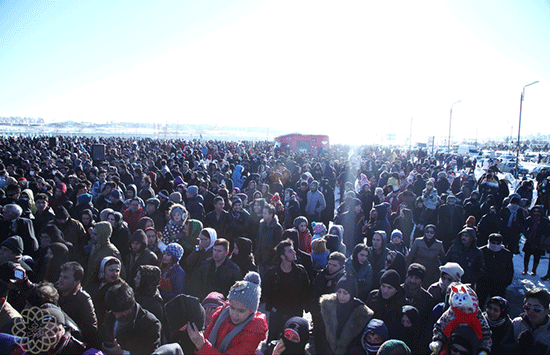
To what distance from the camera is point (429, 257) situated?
5.12 metres

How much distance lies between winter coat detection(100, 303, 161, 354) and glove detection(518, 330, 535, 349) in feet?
10.2

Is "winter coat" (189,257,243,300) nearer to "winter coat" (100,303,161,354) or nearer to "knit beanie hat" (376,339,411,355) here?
"winter coat" (100,303,161,354)

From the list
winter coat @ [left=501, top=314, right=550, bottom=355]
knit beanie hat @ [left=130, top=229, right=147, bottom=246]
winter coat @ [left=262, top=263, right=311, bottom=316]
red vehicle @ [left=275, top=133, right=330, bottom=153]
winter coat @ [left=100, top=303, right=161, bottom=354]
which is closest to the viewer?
winter coat @ [left=100, top=303, right=161, bottom=354]

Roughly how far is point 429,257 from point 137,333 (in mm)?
4125

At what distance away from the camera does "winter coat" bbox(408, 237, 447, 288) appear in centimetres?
510

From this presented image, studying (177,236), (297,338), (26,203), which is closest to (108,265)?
(177,236)

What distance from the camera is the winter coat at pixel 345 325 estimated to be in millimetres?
3066

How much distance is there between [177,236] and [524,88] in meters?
24.9

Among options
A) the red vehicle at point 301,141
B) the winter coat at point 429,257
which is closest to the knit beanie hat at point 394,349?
the winter coat at point 429,257

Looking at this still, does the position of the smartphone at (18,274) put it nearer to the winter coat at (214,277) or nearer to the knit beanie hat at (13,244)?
the knit beanie hat at (13,244)

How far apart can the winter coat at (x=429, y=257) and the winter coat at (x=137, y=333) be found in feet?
12.7

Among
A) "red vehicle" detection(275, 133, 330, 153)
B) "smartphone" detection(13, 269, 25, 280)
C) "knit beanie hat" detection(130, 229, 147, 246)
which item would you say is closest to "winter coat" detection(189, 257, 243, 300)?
"knit beanie hat" detection(130, 229, 147, 246)

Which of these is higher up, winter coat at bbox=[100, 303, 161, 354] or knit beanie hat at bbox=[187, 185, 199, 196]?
knit beanie hat at bbox=[187, 185, 199, 196]

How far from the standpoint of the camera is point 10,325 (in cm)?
269
